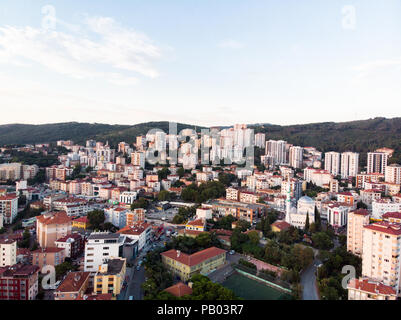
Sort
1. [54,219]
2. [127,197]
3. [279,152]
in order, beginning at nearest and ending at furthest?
1. [54,219]
2. [127,197]
3. [279,152]

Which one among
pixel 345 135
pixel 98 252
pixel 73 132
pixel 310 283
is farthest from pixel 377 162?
pixel 73 132

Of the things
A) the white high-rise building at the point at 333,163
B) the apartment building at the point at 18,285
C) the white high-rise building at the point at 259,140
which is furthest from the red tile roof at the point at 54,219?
the white high-rise building at the point at 259,140

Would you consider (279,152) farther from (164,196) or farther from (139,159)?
(164,196)

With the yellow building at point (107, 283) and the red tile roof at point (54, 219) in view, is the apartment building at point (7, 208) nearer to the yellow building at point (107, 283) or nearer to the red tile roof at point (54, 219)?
the red tile roof at point (54, 219)

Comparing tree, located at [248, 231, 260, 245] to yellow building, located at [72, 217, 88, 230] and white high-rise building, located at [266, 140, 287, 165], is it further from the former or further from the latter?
white high-rise building, located at [266, 140, 287, 165]

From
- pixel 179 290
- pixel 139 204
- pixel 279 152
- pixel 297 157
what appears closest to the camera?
pixel 179 290

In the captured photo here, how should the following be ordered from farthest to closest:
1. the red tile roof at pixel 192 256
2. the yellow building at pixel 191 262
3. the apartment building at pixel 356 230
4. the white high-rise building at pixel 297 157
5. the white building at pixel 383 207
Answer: the white high-rise building at pixel 297 157
the white building at pixel 383 207
the apartment building at pixel 356 230
the red tile roof at pixel 192 256
the yellow building at pixel 191 262
